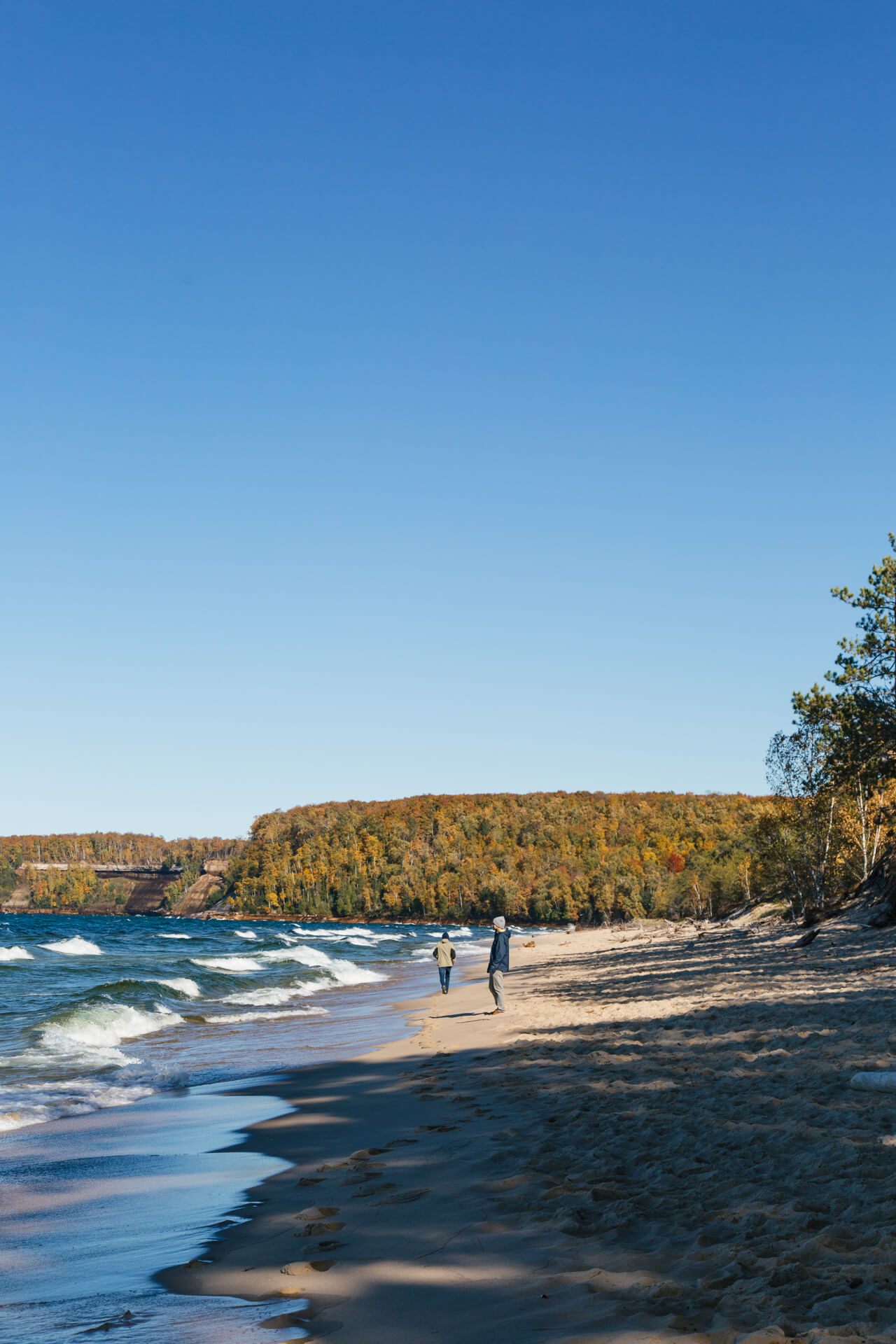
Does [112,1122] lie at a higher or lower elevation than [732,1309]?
lower

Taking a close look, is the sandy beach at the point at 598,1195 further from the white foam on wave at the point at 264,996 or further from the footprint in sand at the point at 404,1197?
the white foam on wave at the point at 264,996

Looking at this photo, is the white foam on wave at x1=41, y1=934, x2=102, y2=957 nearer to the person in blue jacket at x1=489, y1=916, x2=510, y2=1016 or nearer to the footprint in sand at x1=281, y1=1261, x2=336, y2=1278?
the person in blue jacket at x1=489, y1=916, x2=510, y2=1016

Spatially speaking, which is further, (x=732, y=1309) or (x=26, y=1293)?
(x=26, y=1293)

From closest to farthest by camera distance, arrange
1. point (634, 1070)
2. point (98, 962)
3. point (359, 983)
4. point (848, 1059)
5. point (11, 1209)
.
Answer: point (11, 1209) < point (848, 1059) < point (634, 1070) < point (359, 983) < point (98, 962)

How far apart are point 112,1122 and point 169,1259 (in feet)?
18.9

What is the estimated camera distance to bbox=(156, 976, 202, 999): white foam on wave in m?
27.2

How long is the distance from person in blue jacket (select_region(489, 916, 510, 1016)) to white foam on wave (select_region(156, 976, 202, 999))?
11.9 m

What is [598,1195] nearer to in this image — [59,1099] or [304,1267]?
[304,1267]

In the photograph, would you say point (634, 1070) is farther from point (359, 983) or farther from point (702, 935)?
point (702, 935)

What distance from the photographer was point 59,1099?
1241cm

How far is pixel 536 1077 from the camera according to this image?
36.2 feet

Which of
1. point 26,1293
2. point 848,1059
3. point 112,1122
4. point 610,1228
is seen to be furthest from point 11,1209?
point 848,1059

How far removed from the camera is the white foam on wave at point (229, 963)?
3959 cm

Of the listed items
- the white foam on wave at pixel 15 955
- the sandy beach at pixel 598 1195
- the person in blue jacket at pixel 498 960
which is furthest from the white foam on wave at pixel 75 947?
the sandy beach at pixel 598 1195
